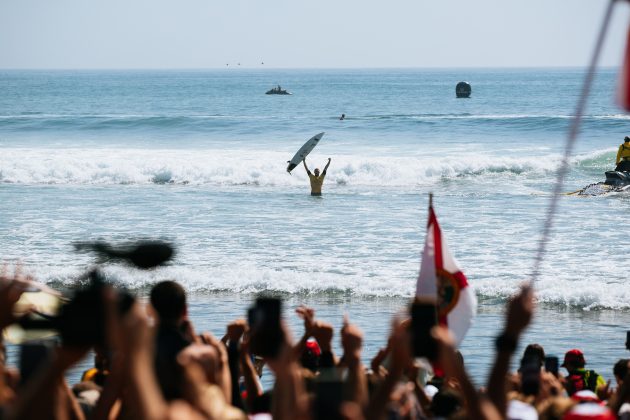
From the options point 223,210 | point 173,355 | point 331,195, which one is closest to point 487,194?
point 331,195

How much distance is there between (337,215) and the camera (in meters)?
21.5

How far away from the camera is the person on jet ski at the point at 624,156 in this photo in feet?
78.9

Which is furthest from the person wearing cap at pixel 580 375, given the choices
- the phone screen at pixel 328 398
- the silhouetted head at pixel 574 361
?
the phone screen at pixel 328 398

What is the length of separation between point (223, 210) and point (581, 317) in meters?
11.6

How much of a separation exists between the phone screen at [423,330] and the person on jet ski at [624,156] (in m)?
20.7

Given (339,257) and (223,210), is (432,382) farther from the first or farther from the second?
(223,210)

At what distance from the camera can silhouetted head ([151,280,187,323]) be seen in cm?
426

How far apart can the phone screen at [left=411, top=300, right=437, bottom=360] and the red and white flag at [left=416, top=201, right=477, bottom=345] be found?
124 cm

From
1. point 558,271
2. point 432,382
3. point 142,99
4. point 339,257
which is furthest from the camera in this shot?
point 142,99

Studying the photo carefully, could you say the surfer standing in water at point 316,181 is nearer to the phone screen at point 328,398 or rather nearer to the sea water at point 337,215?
the sea water at point 337,215

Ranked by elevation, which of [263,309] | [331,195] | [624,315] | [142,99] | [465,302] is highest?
[263,309]

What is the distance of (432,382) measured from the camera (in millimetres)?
6051

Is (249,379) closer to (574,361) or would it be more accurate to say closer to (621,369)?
(621,369)

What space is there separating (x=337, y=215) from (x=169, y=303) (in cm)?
1725
